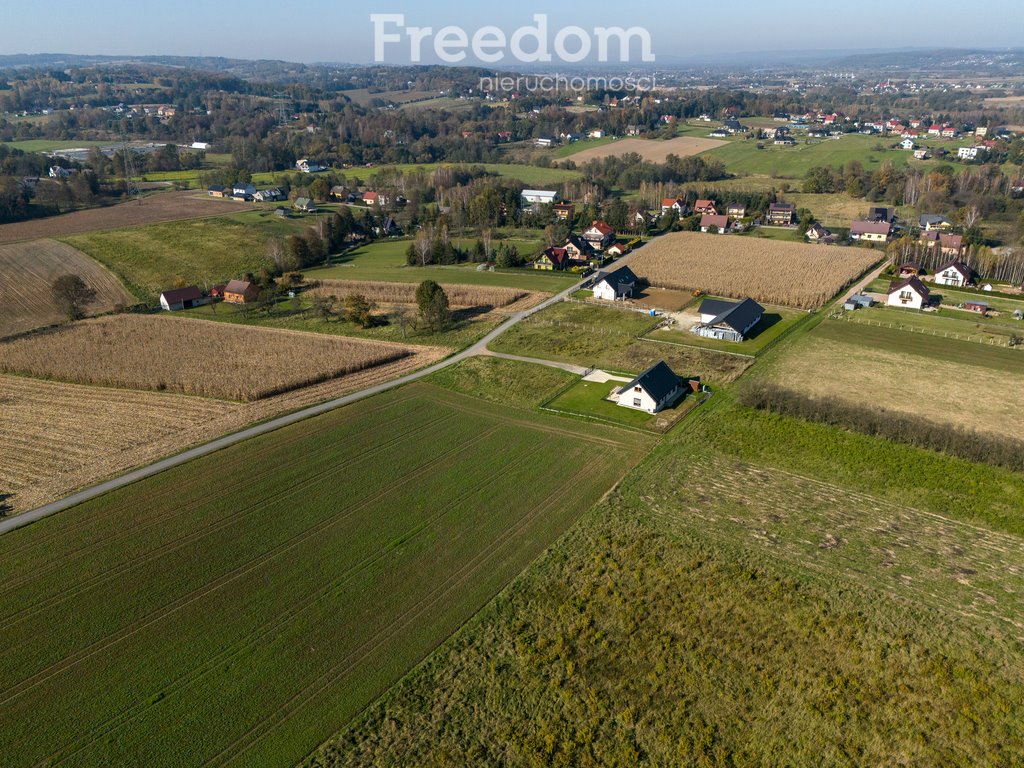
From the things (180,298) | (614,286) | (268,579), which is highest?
(614,286)

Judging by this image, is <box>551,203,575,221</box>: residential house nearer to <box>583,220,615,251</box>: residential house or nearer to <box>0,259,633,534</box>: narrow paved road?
<box>583,220,615,251</box>: residential house

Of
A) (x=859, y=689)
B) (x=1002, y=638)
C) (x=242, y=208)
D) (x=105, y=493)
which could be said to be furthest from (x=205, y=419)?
(x=242, y=208)

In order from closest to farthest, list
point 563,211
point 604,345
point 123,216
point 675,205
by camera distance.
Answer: point 604,345 → point 123,216 → point 563,211 → point 675,205

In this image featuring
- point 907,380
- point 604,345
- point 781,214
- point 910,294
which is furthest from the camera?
point 781,214

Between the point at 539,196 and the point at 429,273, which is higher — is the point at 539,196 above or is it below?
above

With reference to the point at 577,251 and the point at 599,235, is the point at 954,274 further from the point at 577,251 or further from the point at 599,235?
the point at 577,251

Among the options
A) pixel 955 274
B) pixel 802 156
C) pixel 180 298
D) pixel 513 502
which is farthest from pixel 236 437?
pixel 802 156

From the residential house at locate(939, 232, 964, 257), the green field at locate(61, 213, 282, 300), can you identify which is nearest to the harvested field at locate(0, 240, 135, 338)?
Answer: the green field at locate(61, 213, 282, 300)

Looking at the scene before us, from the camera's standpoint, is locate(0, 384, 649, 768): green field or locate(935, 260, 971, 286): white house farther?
locate(935, 260, 971, 286): white house
